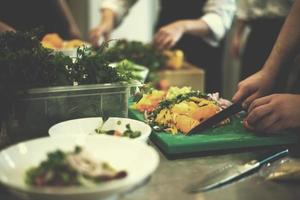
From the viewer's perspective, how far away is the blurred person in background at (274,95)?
1200mm

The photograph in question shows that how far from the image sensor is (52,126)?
3.77 feet

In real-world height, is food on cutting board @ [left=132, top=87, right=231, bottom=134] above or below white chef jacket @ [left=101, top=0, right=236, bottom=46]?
below

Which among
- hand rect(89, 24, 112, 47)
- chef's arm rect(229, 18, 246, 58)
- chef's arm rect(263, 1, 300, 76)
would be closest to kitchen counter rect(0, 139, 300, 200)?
chef's arm rect(263, 1, 300, 76)

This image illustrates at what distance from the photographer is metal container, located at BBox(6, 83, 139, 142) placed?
3.70ft

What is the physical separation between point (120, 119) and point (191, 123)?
195 mm

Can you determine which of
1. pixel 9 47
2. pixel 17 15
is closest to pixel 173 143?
pixel 9 47

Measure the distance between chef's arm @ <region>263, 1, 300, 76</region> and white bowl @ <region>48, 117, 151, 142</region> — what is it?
54 centimetres

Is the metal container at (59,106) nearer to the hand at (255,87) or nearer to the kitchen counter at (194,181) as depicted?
the kitchen counter at (194,181)

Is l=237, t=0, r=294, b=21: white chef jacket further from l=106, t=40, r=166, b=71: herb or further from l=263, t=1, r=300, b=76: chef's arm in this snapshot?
l=263, t=1, r=300, b=76: chef's arm

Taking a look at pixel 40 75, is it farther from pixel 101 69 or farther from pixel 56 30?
pixel 56 30

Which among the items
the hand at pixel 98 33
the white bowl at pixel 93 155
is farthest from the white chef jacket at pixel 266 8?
the white bowl at pixel 93 155

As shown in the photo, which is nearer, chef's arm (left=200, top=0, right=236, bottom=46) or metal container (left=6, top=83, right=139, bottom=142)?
metal container (left=6, top=83, right=139, bottom=142)

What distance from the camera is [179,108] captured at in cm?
127

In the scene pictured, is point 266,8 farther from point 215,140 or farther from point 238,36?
point 215,140
